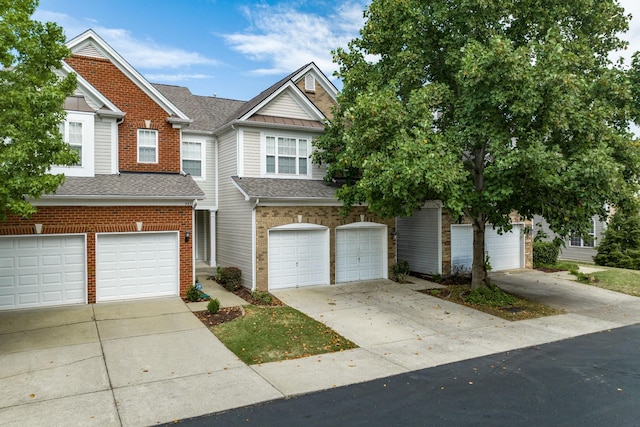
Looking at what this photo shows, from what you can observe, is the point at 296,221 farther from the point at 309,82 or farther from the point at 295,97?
the point at 309,82

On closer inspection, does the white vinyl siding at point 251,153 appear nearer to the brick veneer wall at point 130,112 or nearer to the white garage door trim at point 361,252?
the brick veneer wall at point 130,112

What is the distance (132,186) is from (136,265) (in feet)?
8.43

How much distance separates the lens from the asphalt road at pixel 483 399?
612cm

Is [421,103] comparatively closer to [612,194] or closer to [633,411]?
[612,194]

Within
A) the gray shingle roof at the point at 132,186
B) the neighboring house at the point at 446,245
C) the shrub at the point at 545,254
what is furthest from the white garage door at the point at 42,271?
the shrub at the point at 545,254

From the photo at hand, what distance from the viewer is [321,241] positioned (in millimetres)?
16328

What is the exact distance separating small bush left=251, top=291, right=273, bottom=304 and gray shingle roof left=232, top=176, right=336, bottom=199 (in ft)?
10.8

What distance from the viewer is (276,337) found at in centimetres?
1005

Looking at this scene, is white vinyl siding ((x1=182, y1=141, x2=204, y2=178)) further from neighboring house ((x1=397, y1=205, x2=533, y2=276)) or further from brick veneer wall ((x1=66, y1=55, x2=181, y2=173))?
neighboring house ((x1=397, y1=205, x2=533, y2=276))

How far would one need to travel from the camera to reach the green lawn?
908 cm

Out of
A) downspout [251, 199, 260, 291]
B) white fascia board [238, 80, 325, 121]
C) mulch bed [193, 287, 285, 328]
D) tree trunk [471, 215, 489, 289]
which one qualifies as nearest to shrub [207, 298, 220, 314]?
mulch bed [193, 287, 285, 328]

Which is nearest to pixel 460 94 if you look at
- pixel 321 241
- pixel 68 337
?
pixel 321 241

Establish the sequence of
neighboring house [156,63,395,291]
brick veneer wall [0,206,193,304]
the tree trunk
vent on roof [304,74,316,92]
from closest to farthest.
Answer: brick veneer wall [0,206,193,304]
the tree trunk
neighboring house [156,63,395,291]
vent on roof [304,74,316,92]

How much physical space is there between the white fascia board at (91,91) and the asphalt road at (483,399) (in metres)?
11.6
